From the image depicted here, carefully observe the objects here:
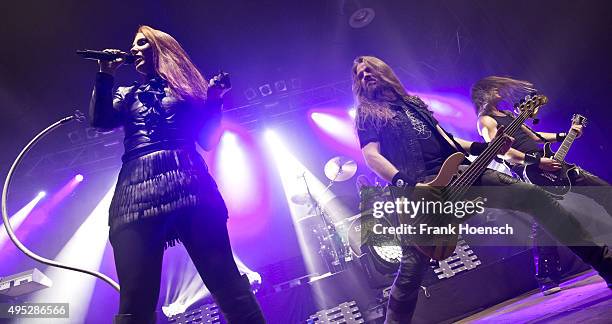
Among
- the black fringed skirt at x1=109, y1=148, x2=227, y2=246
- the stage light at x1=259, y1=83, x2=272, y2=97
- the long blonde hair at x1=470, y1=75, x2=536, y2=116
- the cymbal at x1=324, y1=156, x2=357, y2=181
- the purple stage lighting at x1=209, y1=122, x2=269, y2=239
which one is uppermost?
the stage light at x1=259, y1=83, x2=272, y2=97

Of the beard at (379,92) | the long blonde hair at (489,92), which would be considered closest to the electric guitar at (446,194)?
the beard at (379,92)

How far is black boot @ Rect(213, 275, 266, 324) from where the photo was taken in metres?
1.85

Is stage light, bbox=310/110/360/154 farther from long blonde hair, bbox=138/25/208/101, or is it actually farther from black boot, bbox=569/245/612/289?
black boot, bbox=569/245/612/289

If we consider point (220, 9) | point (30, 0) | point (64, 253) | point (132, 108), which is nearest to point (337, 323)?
point (132, 108)

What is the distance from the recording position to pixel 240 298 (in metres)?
1.88

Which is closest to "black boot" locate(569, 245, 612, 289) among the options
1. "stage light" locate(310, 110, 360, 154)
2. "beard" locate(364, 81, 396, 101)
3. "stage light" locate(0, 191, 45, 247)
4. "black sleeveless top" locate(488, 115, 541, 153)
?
"beard" locate(364, 81, 396, 101)

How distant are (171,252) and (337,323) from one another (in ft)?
19.9

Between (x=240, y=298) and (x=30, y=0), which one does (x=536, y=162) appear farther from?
(x=30, y=0)

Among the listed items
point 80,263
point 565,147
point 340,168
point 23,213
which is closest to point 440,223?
point 565,147

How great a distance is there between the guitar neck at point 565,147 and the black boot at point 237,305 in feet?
12.0

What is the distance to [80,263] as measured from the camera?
899 cm

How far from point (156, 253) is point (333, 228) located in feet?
15.3

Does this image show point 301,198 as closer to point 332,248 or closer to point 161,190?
point 332,248

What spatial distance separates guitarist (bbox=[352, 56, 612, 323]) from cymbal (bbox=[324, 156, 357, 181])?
4795 millimetres
